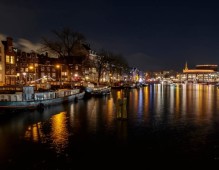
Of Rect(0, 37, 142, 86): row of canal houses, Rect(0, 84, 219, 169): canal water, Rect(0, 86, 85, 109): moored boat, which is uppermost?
Rect(0, 37, 142, 86): row of canal houses

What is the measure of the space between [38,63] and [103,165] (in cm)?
11181

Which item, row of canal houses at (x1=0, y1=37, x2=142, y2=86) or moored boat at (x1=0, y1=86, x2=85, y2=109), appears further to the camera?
row of canal houses at (x1=0, y1=37, x2=142, y2=86)

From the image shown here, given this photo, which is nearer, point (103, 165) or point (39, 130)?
point (103, 165)

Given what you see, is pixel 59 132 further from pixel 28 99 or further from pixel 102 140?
pixel 28 99

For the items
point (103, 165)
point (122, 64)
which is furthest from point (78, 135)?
point (122, 64)

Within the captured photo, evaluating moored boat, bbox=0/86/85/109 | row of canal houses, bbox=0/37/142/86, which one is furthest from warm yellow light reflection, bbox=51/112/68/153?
row of canal houses, bbox=0/37/142/86

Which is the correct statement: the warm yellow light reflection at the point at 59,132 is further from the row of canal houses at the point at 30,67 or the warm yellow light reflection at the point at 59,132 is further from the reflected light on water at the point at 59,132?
the row of canal houses at the point at 30,67

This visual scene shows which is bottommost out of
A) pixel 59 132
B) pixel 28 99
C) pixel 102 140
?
pixel 102 140

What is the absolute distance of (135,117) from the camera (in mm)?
41062

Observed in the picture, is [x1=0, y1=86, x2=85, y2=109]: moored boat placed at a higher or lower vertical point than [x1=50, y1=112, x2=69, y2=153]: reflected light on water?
higher

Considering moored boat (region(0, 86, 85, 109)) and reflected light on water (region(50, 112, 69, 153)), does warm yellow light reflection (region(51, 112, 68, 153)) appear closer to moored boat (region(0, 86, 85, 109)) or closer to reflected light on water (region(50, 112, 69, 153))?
reflected light on water (region(50, 112, 69, 153))

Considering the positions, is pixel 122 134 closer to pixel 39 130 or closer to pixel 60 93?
pixel 39 130

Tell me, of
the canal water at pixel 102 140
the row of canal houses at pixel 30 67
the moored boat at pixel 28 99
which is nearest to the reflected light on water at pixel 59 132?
the canal water at pixel 102 140

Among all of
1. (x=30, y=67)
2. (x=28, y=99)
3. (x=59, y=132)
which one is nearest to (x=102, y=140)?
(x=59, y=132)
